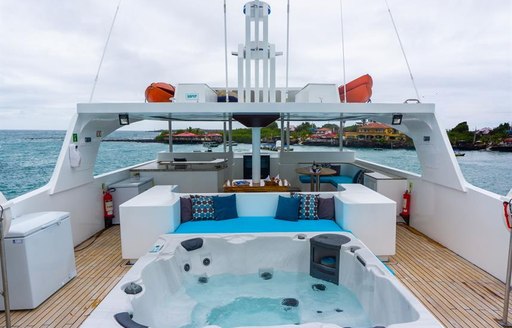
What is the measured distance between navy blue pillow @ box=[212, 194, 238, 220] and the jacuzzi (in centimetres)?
67

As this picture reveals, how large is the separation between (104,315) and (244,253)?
174cm

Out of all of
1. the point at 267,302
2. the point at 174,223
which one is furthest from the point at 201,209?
the point at 267,302

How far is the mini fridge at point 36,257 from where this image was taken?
2.63m

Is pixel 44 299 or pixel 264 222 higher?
pixel 264 222

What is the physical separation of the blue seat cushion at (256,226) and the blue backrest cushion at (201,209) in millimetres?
84

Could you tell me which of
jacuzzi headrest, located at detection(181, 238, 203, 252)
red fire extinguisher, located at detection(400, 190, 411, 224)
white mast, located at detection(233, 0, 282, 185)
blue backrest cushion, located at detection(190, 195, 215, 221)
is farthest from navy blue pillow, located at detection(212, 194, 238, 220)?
red fire extinguisher, located at detection(400, 190, 411, 224)

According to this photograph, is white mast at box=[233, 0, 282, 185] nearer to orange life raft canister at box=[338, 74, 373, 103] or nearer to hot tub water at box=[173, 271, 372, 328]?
orange life raft canister at box=[338, 74, 373, 103]

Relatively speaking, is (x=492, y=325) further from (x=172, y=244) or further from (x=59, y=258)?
(x=59, y=258)

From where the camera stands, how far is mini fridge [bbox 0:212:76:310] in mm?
2635

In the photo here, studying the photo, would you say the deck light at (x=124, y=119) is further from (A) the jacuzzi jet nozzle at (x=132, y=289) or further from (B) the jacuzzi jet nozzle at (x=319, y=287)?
(B) the jacuzzi jet nozzle at (x=319, y=287)

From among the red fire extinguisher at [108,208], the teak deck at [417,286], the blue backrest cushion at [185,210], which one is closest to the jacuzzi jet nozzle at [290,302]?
the teak deck at [417,286]

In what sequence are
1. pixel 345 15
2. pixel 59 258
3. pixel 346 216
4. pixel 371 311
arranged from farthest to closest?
pixel 345 15 → pixel 346 216 → pixel 59 258 → pixel 371 311

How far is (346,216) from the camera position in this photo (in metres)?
3.76

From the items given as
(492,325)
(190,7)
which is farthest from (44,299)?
(190,7)
